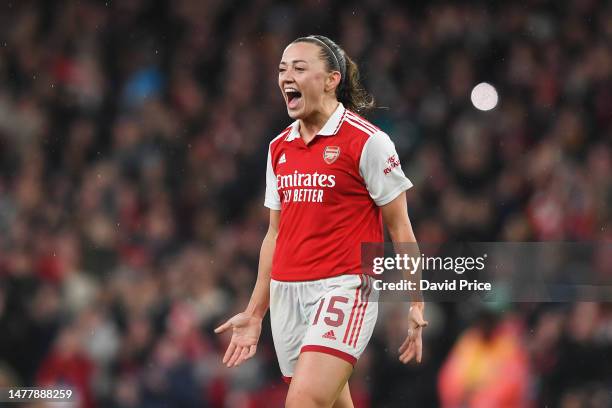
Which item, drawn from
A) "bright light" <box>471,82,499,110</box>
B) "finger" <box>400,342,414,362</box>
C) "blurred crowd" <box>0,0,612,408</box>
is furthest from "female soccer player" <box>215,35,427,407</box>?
"bright light" <box>471,82,499,110</box>

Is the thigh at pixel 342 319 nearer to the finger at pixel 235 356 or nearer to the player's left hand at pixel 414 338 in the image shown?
the player's left hand at pixel 414 338

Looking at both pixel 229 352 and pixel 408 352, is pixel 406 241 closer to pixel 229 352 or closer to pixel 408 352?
pixel 408 352

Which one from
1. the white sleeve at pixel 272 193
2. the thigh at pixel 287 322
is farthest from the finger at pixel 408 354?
the white sleeve at pixel 272 193

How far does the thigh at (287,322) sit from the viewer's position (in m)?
4.57

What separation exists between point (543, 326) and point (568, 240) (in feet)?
4.80

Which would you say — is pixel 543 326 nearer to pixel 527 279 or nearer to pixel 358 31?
pixel 527 279

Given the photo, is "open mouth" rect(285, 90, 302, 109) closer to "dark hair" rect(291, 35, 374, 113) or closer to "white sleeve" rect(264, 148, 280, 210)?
"dark hair" rect(291, 35, 374, 113)

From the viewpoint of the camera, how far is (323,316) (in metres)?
4.39

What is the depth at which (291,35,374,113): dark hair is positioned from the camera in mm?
4699

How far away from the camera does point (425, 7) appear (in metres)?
12.7

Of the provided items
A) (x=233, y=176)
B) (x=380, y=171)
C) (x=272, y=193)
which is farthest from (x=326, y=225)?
(x=233, y=176)

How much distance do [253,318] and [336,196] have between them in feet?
2.35

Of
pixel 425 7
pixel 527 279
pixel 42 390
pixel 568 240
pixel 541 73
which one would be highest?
pixel 425 7

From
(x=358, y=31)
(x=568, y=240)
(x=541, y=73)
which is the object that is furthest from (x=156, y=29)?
(x=568, y=240)
